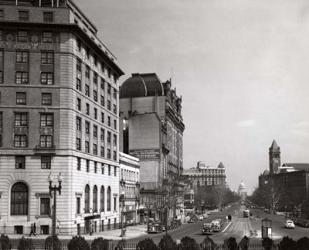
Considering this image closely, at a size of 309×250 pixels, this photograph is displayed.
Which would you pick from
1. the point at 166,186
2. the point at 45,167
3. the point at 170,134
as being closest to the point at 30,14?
the point at 45,167

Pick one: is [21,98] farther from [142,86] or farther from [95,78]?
[142,86]

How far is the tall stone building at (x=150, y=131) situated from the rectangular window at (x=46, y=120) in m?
47.1

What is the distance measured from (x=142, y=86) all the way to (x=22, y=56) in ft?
221

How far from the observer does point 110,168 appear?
91562 mm

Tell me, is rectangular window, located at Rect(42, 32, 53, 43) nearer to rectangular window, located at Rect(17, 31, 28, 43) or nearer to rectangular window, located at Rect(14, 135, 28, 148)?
rectangular window, located at Rect(17, 31, 28, 43)

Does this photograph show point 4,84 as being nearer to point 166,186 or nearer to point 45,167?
point 45,167

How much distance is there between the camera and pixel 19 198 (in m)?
70.5

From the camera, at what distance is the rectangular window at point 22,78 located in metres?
71.8

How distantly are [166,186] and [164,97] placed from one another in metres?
23.4

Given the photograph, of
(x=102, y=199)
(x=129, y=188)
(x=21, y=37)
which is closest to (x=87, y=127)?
(x=102, y=199)

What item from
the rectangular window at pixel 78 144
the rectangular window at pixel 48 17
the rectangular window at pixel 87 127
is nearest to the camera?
the rectangular window at pixel 48 17

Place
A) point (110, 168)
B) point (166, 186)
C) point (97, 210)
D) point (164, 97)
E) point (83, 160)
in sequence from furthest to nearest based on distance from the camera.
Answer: point (164, 97)
point (166, 186)
point (110, 168)
point (97, 210)
point (83, 160)

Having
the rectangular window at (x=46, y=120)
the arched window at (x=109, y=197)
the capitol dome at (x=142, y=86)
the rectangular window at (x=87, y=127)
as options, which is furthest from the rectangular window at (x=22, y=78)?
the capitol dome at (x=142, y=86)

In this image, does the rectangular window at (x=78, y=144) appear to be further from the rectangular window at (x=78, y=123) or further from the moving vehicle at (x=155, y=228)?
the moving vehicle at (x=155, y=228)
